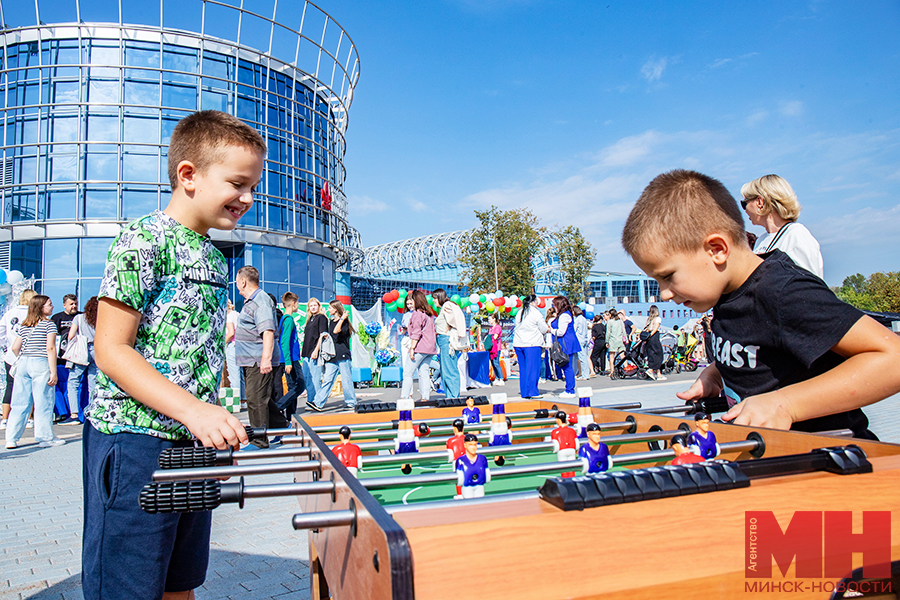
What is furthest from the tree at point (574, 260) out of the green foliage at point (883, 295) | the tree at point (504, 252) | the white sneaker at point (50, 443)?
the white sneaker at point (50, 443)

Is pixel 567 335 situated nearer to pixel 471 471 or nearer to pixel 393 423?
pixel 393 423

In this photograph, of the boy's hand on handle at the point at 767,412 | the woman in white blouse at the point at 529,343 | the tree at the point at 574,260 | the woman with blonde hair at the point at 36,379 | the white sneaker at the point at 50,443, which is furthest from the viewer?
the tree at the point at 574,260

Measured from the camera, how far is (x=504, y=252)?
30734mm

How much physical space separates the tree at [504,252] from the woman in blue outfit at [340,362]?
22.0 meters

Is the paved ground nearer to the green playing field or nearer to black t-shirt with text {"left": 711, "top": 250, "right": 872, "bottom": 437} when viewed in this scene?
the green playing field

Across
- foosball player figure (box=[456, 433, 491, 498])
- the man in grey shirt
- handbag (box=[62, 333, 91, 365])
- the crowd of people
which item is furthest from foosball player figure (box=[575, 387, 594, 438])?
handbag (box=[62, 333, 91, 365])

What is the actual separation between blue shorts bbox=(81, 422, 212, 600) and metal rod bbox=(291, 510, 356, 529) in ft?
2.58

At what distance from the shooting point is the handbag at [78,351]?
734 centimetres

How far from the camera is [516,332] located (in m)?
9.32

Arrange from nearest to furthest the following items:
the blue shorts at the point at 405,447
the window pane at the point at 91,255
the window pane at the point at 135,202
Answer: the blue shorts at the point at 405,447
the window pane at the point at 91,255
the window pane at the point at 135,202

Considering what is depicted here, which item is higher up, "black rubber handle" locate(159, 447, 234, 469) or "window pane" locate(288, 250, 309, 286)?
"window pane" locate(288, 250, 309, 286)

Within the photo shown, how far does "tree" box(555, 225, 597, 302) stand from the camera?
32625 mm

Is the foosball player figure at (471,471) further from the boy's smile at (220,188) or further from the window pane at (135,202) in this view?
the window pane at (135,202)

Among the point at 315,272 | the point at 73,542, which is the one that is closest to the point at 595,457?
the point at 73,542
